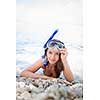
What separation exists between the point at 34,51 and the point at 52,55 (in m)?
0.13

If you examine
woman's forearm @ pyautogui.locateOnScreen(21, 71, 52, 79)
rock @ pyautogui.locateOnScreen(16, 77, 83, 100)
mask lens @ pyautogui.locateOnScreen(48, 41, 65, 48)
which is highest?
mask lens @ pyautogui.locateOnScreen(48, 41, 65, 48)

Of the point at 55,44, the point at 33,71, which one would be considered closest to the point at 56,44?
the point at 55,44

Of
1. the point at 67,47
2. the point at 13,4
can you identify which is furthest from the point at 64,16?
the point at 13,4

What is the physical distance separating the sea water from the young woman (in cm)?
3

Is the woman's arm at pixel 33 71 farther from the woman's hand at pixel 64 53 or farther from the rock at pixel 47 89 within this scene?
the woman's hand at pixel 64 53

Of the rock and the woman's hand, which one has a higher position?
the woman's hand

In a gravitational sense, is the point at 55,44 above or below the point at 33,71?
above

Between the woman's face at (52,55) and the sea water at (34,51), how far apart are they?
52mm

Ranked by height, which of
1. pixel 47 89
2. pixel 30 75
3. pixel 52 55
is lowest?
pixel 47 89

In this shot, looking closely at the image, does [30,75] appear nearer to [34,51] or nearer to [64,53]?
[34,51]

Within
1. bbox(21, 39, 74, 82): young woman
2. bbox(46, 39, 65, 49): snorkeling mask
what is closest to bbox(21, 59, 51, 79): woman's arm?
bbox(21, 39, 74, 82): young woman

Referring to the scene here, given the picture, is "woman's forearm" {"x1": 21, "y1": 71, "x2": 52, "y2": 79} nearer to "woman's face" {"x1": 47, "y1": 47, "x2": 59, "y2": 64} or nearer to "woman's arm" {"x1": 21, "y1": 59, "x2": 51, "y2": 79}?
"woman's arm" {"x1": 21, "y1": 59, "x2": 51, "y2": 79}

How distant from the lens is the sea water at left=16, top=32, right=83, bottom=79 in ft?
5.63

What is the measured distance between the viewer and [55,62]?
1.77 metres
